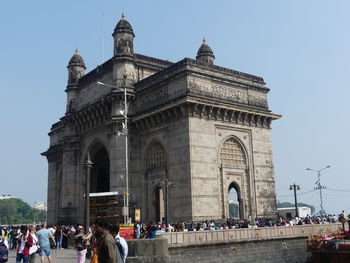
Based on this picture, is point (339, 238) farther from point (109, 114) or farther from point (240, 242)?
point (109, 114)

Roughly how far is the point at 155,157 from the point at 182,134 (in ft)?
13.7

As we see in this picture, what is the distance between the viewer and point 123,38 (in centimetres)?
3469

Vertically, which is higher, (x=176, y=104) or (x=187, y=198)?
(x=176, y=104)

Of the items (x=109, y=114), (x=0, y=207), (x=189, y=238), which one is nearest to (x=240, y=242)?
(x=189, y=238)

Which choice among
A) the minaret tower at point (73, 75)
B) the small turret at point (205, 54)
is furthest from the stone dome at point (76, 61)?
the small turret at point (205, 54)

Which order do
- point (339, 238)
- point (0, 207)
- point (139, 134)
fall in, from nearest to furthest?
point (339, 238) → point (139, 134) → point (0, 207)

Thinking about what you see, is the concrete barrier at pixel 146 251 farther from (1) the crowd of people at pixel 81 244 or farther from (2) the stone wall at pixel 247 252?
(2) the stone wall at pixel 247 252

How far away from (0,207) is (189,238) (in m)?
165

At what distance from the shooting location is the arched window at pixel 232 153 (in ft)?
101

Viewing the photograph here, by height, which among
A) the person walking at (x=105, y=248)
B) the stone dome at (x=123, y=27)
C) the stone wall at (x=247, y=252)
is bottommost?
the stone wall at (x=247, y=252)

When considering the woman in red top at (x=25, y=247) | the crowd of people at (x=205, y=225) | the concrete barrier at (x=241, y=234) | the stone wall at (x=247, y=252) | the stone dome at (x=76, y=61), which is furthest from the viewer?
the stone dome at (x=76, y=61)

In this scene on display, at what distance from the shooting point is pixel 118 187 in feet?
104

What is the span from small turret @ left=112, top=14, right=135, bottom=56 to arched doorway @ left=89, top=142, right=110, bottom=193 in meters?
10.1

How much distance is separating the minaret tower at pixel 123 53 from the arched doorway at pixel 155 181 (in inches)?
258
